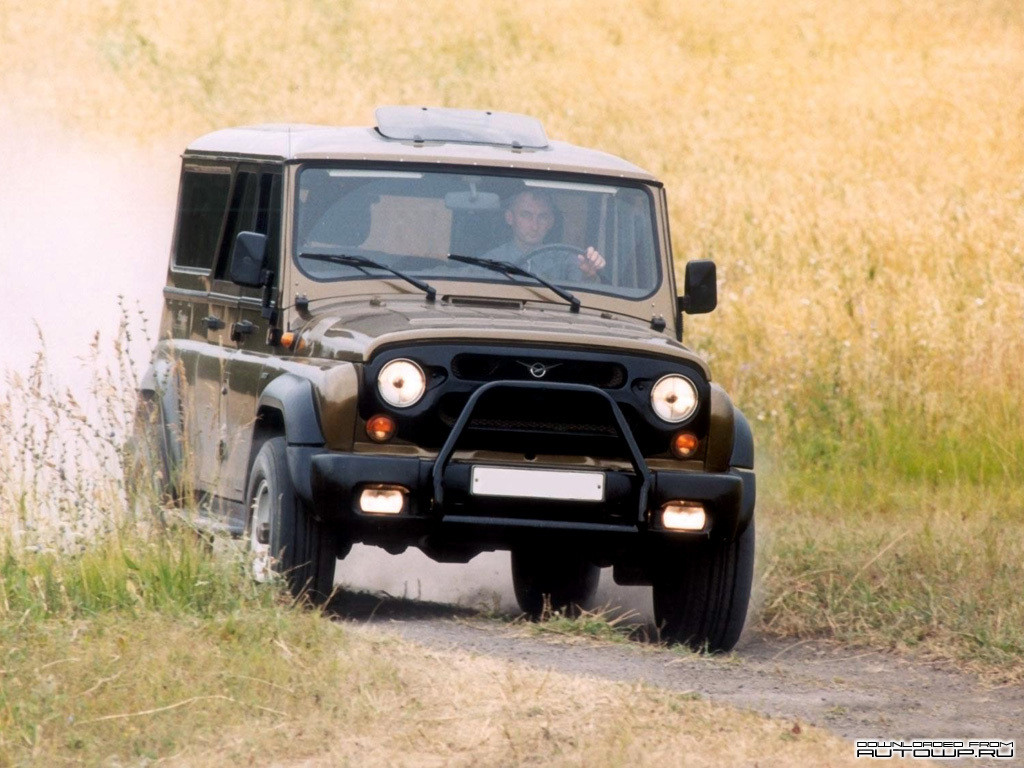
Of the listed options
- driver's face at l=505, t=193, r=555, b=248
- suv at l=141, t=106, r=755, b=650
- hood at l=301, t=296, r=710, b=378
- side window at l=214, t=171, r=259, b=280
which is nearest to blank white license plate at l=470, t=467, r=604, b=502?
suv at l=141, t=106, r=755, b=650

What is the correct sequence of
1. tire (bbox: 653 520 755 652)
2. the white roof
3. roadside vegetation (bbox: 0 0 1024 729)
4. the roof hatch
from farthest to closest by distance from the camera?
roadside vegetation (bbox: 0 0 1024 729), the roof hatch, the white roof, tire (bbox: 653 520 755 652)

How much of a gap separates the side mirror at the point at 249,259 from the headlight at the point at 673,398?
1853 mm

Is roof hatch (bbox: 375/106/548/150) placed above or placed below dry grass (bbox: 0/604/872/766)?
above

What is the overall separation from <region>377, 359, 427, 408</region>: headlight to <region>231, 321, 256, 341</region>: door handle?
1.56 meters

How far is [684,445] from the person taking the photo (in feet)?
25.0

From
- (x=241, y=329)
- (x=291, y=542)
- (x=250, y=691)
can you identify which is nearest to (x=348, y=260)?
(x=241, y=329)

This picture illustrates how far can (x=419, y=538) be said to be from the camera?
758 cm

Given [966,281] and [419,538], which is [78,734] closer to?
[419,538]

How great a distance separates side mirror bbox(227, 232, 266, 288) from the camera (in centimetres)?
820

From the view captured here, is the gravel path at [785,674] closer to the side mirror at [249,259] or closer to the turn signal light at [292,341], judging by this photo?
the turn signal light at [292,341]

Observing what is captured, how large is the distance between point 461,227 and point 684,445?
1598 millimetres

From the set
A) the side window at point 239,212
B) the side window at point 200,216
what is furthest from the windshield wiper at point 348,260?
the side window at point 200,216

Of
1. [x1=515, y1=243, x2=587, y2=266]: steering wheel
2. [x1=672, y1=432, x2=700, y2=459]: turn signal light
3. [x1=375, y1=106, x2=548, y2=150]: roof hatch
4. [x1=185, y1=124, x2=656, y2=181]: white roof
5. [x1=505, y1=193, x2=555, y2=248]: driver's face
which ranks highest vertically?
A: [x1=375, y1=106, x2=548, y2=150]: roof hatch

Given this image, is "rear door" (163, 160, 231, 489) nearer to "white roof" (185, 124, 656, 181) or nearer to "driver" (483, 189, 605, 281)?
"white roof" (185, 124, 656, 181)
